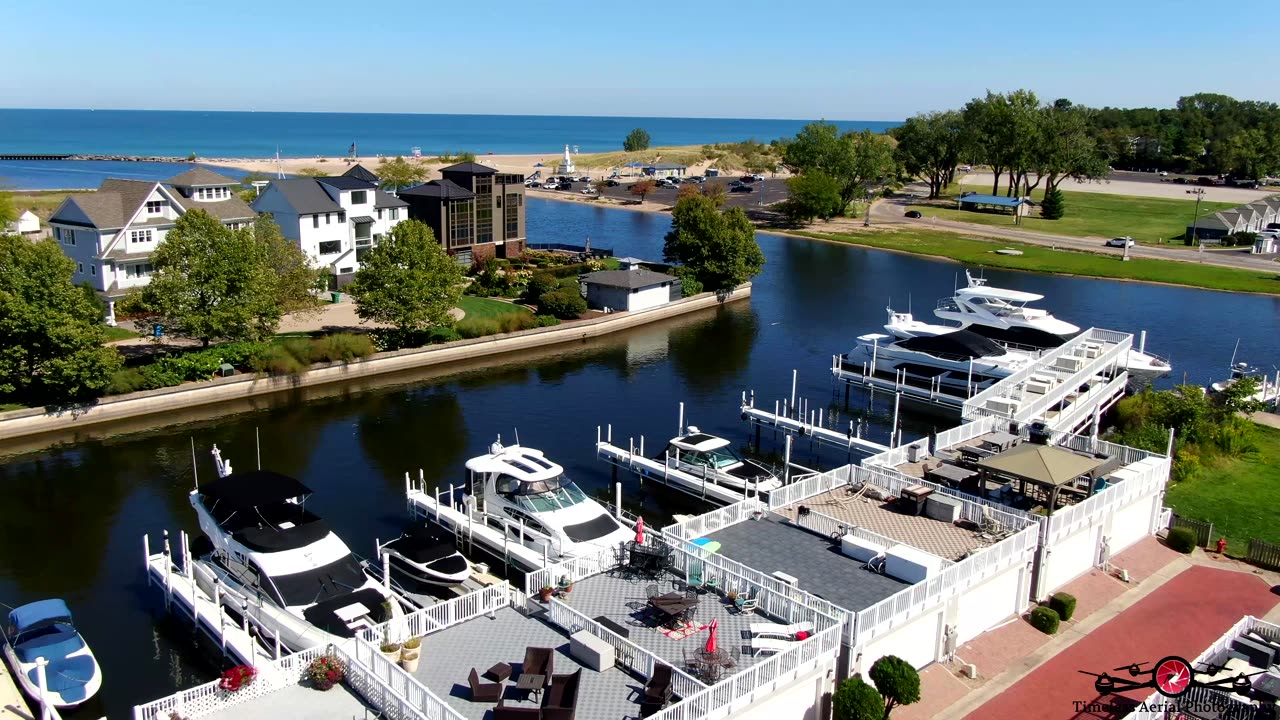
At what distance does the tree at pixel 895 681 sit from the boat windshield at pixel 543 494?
42.3 ft

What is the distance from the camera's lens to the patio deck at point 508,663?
1819 cm

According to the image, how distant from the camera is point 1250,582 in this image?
29531 mm

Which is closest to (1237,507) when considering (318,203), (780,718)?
(780,718)

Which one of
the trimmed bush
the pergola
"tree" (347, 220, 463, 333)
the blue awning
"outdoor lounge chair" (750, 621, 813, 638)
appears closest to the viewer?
"outdoor lounge chair" (750, 621, 813, 638)

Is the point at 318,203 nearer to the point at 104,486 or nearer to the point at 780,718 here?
the point at 104,486

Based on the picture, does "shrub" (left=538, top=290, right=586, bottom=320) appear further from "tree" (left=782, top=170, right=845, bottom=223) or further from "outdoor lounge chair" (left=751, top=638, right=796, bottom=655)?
"tree" (left=782, top=170, right=845, bottom=223)

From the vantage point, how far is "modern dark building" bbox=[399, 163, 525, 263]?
8056 cm

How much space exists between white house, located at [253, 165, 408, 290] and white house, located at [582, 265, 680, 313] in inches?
621

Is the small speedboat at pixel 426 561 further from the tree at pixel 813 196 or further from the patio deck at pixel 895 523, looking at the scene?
the tree at pixel 813 196

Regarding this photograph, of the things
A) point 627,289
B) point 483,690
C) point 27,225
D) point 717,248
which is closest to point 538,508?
point 483,690

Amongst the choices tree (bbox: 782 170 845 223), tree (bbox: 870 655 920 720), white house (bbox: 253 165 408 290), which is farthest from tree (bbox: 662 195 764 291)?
tree (bbox: 870 655 920 720)

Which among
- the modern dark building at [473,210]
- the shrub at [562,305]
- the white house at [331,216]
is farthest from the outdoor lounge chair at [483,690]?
the modern dark building at [473,210]

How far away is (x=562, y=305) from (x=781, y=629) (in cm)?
4688

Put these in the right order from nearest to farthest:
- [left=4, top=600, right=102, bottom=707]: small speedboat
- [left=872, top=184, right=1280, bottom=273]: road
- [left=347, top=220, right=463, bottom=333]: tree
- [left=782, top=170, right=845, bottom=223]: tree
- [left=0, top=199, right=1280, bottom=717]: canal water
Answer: [left=4, top=600, right=102, bottom=707]: small speedboat, [left=0, top=199, right=1280, bottom=717]: canal water, [left=347, top=220, right=463, bottom=333]: tree, [left=872, top=184, right=1280, bottom=273]: road, [left=782, top=170, right=845, bottom=223]: tree
